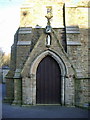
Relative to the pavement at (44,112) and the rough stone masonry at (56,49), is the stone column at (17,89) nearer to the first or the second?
the rough stone masonry at (56,49)

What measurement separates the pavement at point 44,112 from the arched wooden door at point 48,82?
23.5 inches

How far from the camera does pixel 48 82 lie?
1266cm

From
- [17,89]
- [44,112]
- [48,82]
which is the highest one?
[48,82]

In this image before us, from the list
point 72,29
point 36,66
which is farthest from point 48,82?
point 72,29

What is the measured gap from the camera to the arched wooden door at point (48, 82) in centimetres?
1252

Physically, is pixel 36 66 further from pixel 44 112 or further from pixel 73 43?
pixel 44 112

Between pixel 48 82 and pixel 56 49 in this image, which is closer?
pixel 56 49

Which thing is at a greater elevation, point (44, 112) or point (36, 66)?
point (36, 66)

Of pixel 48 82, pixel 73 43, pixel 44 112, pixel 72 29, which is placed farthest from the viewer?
pixel 72 29

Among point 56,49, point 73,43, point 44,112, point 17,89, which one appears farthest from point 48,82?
point 73,43

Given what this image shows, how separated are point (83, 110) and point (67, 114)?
5.24ft

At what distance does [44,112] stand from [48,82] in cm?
258

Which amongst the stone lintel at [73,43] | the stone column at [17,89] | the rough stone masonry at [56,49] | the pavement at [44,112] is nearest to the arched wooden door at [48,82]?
the rough stone masonry at [56,49]

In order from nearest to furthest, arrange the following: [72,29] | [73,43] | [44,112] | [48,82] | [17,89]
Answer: [44,112] → [17,89] → [48,82] → [73,43] → [72,29]
